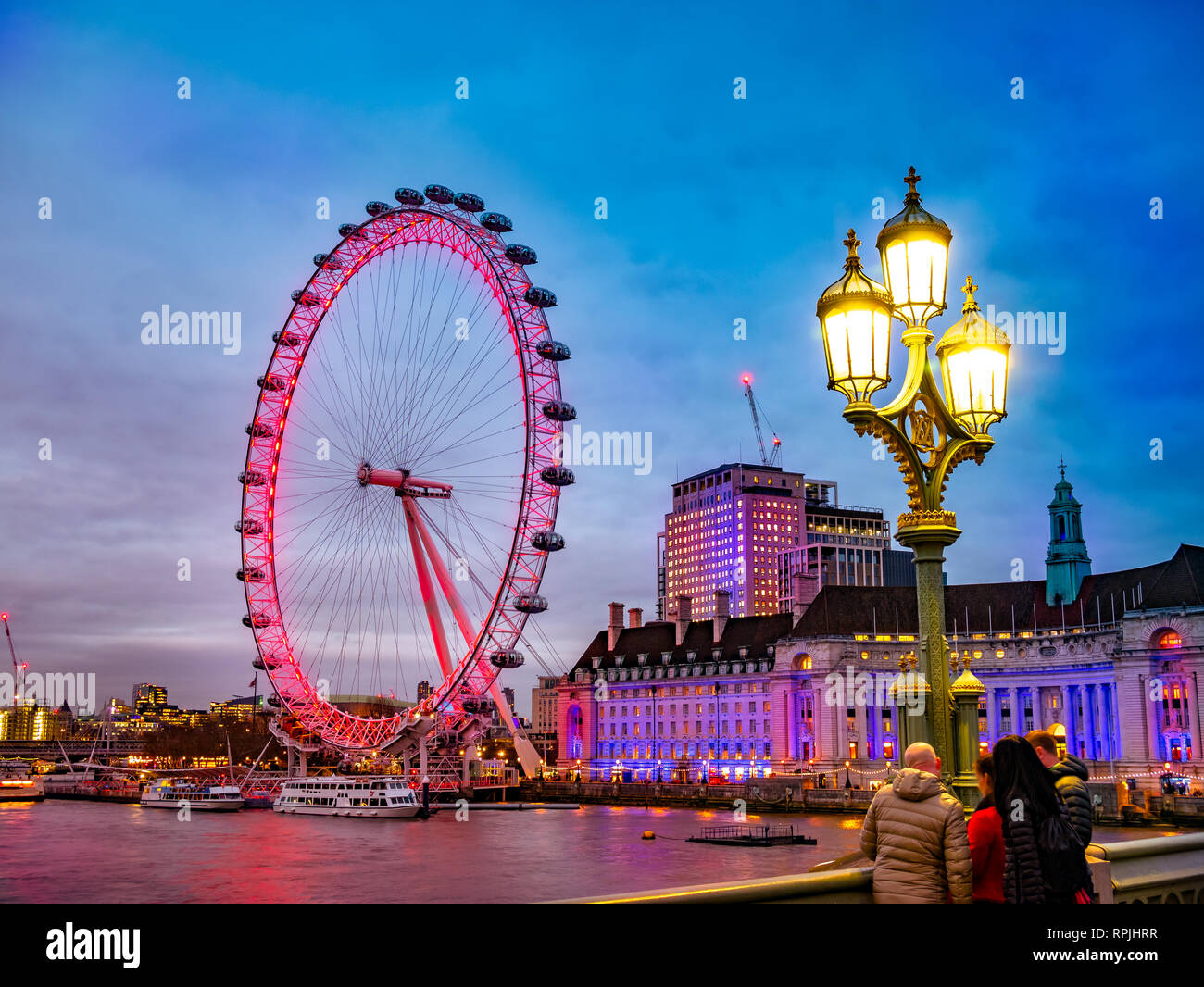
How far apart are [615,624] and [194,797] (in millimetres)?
61026

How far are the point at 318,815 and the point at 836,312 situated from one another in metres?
107

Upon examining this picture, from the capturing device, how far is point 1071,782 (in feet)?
30.8

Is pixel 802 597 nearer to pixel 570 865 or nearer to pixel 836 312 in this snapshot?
pixel 570 865

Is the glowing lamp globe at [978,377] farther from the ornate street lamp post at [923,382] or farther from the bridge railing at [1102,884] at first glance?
the bridge railing at [1102,884]

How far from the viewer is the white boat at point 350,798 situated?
104 metres

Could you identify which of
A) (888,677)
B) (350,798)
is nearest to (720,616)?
(888,677)

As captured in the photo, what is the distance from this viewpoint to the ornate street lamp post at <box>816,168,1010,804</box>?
1127cm

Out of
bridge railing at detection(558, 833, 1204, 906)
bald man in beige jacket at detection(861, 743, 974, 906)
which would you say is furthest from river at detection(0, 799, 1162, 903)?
bald man in beige jacket at detection(861, 743, 974, 906)

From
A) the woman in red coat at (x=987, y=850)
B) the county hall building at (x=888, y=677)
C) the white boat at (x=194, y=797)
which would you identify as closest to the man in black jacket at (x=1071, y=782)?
the woman in red coat at (x=987, y=850)

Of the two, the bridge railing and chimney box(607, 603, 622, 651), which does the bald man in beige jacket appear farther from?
chimney box(607, 603, 622, 651)

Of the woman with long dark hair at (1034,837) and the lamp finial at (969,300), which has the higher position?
the lamp finial at (969,300)

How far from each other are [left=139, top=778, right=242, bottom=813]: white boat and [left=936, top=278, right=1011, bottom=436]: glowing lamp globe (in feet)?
385

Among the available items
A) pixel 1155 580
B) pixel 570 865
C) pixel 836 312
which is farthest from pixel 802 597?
pixel 836 312

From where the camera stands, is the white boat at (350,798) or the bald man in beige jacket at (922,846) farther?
the white boat at (350,798)
